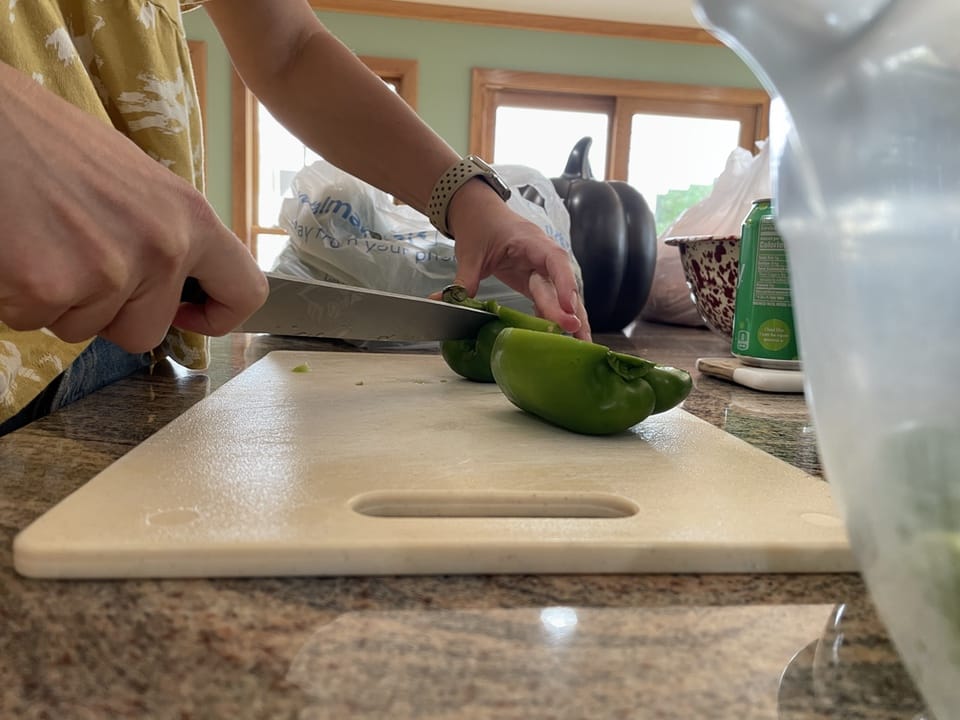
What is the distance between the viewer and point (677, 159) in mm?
4453

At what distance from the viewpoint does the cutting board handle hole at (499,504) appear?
17.9 inches

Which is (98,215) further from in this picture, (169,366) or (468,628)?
(169,366)

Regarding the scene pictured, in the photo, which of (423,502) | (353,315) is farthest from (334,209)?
(423,502)

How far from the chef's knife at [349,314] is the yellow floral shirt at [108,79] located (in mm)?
171

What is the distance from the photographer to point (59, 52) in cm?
67

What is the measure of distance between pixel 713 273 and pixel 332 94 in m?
0.67

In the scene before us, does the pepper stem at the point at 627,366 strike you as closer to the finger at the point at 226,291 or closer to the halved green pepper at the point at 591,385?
the halved green pepper at the point at 591,385

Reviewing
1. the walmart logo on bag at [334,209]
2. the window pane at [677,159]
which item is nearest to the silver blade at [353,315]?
the walmart logo on bag at [334,209]

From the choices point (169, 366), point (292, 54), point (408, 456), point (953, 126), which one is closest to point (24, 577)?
point (408, 456)

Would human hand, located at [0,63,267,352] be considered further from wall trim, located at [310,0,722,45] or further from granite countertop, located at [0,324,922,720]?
wall trim, located at [310,0,722,45]

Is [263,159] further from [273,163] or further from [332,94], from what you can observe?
[332,94]

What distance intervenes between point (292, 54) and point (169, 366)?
47 centimetres

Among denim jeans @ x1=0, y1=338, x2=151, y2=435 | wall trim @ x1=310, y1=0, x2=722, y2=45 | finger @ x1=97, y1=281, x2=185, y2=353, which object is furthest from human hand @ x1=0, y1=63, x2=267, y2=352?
wall trim @ x1=310, y1=0, x2=722, y2=45

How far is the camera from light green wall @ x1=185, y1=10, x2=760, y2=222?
12.9 ft
